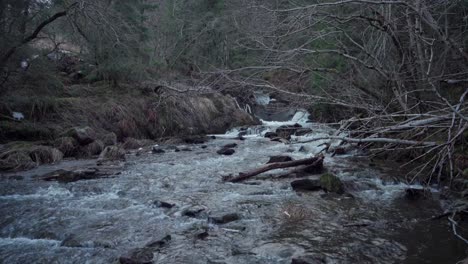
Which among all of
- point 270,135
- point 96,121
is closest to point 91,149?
point 96,121

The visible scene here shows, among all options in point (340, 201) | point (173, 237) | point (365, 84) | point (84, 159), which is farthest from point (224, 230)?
point (84, 159)

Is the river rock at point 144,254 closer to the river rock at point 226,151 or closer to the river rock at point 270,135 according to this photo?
the river rock at point 226,151

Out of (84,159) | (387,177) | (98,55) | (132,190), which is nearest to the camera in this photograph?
(132,190)

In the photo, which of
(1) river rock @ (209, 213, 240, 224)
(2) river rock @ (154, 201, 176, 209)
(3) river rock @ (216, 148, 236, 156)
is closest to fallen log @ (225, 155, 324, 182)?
(2) river rock @ (154, 201, 176, 209)

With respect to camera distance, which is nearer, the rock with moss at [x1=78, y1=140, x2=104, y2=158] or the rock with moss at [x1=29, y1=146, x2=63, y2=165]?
the rock with moss at [x1=29, y1=146, x2=63, y2=165]

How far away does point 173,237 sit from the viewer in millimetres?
6000

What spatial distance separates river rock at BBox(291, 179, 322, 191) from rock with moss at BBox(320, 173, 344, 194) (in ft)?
0.36

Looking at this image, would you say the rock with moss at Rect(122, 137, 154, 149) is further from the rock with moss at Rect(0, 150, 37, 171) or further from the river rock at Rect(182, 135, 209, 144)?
the rock with moss at Rect(0, 150, 37, 171)

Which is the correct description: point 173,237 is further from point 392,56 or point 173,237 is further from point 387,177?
point 392,56

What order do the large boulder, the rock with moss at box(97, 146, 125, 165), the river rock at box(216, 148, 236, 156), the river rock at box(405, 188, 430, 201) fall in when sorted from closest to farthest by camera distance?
the river rock at box(405, 188, 430, 201), the rock with moss at box(97, 146, 125, 165), the large boulder, the river rock at box(216, 148, 236, 156)

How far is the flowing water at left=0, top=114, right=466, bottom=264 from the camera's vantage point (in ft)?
17.7

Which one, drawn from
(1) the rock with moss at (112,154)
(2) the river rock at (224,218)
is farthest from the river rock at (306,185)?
(1) the rock with moss at (112,154)

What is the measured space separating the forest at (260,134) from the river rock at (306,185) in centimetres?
3

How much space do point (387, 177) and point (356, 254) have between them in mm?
4590
